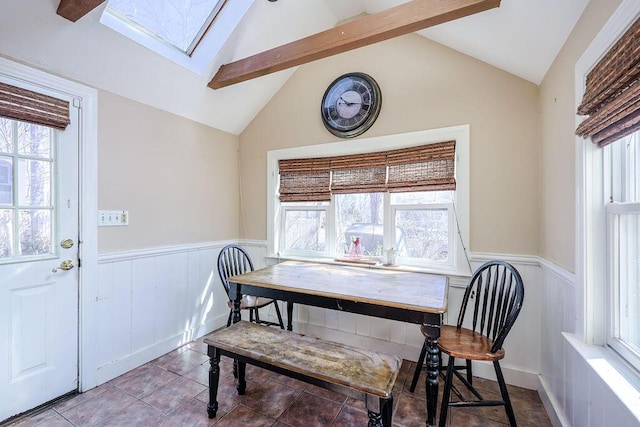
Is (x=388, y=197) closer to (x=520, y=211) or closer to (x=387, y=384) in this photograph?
(x=520, y=211)

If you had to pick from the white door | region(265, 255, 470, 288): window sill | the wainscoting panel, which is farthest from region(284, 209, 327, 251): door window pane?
the white door

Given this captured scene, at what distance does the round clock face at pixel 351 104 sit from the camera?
2553mm

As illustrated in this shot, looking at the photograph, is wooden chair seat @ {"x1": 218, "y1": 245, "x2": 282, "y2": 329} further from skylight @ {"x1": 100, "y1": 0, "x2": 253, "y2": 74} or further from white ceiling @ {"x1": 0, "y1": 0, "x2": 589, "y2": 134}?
skylight @ {"x1": 100, "y1": 0, "x2": 253, "y2": 74}

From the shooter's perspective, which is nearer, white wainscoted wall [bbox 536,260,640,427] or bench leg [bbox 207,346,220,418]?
white wainscoted wall [bbox 536,260,640,427]

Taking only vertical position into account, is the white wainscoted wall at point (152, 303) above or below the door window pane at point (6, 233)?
below

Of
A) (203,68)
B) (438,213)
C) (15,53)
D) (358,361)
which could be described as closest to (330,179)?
(438,213)

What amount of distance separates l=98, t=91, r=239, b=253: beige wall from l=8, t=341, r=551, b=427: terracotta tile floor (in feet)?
3.44

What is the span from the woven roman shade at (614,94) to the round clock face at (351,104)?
1547 millimetres

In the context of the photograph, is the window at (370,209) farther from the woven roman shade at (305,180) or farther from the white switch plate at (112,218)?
the white switch plate at (112,218)

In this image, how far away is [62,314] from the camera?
6.20 ft

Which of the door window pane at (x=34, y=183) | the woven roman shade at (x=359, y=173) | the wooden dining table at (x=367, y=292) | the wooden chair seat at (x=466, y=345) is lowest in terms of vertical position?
the wooden chair seat at (x=466, y=345)

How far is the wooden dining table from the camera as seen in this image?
1.52 meters

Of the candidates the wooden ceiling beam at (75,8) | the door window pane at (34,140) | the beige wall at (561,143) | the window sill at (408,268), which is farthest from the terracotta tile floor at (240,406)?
the wooden ceiling beam at (75,8)

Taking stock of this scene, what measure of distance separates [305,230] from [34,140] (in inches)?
87.1
